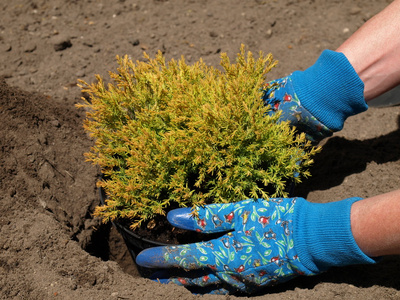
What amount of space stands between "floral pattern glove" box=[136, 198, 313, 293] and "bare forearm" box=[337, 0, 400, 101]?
1.13 metres

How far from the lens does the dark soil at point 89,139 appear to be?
8.60 feet

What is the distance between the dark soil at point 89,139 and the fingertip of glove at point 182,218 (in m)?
0.41

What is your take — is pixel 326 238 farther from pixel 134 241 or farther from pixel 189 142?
pixel 134 241

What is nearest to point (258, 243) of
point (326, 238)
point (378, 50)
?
point (326, 238)

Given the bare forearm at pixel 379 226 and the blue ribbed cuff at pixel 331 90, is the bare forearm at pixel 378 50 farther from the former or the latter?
the bare forearm at pixel 379 226

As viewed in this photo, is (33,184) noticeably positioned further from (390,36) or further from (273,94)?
(390,36)

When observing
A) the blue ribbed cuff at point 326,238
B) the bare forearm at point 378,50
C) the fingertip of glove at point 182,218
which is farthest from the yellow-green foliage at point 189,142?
the bare forearm at point 378,50

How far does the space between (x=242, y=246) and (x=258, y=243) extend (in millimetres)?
97

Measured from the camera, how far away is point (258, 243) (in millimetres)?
2512

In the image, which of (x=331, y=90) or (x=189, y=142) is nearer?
(x=189, y=142)

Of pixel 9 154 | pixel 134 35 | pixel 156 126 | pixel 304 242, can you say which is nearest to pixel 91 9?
pixel 134 35

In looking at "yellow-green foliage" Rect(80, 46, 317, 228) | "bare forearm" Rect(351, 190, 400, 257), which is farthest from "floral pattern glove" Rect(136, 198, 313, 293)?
"bare forearm" Rect(351, 190, 400, 257)

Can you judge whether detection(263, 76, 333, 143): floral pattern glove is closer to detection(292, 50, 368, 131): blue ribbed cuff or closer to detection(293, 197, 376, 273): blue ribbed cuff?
detection(292, 50, 368, 131): blue ribbed cuff

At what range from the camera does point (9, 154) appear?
3076 millimetres
